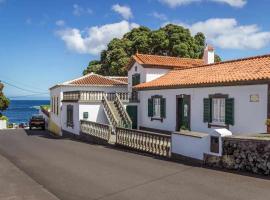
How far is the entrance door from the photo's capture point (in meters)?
21.9

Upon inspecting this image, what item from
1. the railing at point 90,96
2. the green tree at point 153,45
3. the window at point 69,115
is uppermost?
the green tree at point 153,45

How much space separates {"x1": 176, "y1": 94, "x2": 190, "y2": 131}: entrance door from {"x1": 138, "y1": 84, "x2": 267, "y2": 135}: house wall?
13.0 inches

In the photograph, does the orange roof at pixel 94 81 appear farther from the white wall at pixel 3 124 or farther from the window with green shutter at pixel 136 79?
the white wall at pixel 3 124

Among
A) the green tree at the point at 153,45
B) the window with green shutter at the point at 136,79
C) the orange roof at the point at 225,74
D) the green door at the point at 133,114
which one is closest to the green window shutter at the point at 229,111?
the orange roof at the point at 225,74

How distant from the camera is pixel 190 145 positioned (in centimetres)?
1495

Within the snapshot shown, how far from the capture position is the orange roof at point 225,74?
17.3 meters

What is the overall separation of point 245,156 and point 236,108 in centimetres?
571

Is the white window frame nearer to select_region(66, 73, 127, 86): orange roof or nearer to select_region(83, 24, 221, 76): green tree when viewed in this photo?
select_region(66, 73, 127, 86): orange roof

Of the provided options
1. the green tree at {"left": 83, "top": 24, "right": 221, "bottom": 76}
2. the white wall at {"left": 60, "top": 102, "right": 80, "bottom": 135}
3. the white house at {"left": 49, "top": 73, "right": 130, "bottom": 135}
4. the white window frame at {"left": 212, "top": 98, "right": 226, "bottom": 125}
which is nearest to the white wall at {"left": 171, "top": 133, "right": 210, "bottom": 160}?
the white window frame at {"left": 212, "top": 98, "right": 226, "bottom": 125}

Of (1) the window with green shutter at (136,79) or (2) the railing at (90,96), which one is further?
(1) the window with green shutter at (136,79)

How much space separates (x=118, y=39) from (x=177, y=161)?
3486 cm

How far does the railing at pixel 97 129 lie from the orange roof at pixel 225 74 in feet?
14.0

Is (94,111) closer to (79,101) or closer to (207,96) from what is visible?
(79,101)

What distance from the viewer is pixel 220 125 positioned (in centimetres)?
1919
